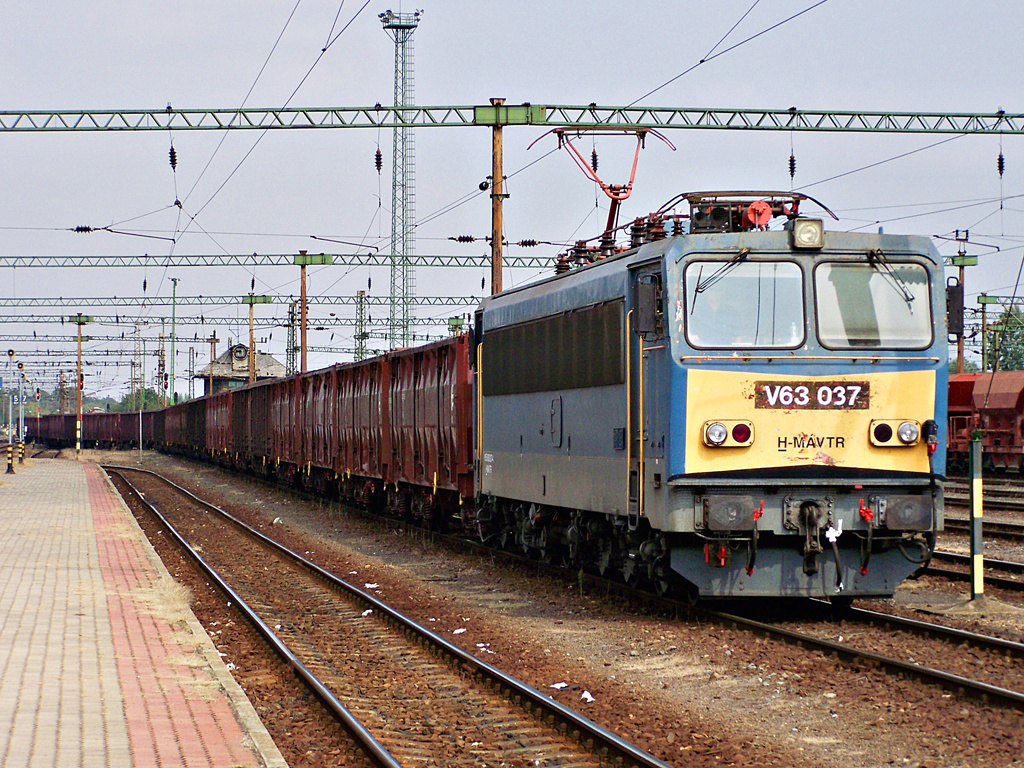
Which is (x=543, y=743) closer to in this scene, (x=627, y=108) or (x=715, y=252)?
(x=715, y=252)

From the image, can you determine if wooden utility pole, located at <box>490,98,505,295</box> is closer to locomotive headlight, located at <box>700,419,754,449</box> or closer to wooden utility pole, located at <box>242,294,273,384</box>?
locomotive headlight, located at <box>700,419,754,449</box>

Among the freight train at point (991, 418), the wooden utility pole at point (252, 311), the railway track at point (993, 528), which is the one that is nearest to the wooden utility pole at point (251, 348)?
the wooden utility pole at point (252, 311)

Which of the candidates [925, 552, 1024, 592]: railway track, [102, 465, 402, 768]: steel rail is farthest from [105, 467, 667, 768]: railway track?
[925, 552, 1024, 592]: railway track

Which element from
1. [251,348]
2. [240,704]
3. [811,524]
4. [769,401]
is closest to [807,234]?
[769,401]

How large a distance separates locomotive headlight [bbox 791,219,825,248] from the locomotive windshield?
240 mm

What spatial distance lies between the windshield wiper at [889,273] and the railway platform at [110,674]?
21.2 feet

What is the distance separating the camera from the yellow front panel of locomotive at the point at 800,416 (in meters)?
10.7

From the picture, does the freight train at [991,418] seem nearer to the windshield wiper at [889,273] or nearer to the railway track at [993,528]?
the railway track at [993,528]

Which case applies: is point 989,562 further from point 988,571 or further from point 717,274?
point 717,274

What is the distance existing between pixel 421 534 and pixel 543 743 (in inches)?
582

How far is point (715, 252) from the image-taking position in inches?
429

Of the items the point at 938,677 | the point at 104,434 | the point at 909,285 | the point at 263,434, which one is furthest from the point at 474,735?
the point at 104,434

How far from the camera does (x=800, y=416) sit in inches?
427

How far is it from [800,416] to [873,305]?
4.03 feet
